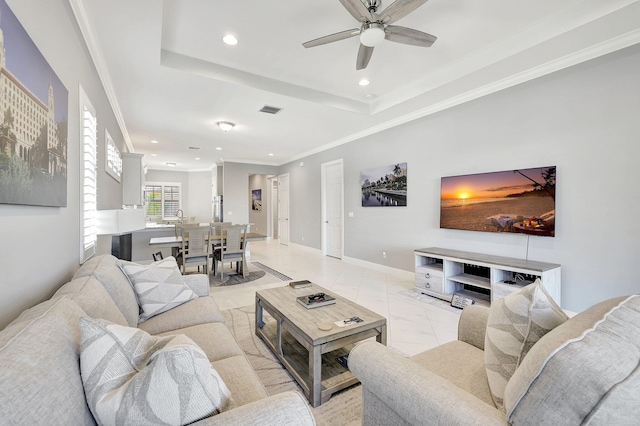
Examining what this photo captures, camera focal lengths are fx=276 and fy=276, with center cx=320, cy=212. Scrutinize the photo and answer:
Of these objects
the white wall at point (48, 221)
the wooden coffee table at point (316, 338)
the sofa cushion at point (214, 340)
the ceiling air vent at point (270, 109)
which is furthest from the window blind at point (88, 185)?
the ceiling air vent at point (270, 109)

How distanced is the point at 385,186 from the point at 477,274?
207cm

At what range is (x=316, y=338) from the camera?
1.68 meters

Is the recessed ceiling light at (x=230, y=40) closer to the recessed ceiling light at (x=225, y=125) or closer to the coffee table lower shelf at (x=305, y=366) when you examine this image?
the recessed ceiling light at (x=225, y=125)

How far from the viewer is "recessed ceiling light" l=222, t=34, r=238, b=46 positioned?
105 inches

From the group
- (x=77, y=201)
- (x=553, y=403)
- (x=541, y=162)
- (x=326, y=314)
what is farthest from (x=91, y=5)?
(x=541, y=162)

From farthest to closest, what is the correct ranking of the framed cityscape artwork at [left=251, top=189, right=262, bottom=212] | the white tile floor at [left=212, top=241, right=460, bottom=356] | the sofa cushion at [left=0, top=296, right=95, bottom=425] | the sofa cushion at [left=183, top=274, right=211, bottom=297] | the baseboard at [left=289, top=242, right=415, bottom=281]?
the framed cityscape artwork at [left=251, top=189, right=262, bottom=212] < the baseboard at [left=289, top=242, right=415, bottom=281] < the white tile floor at [left=212, top=241, right=460, bottom=356] < the sofa cushion at [left=183, top=274, right=211, bottom=297] < the sofa cushion at [left=0, top=296, right=95, bottom=425]

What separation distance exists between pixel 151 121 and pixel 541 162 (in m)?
5.70

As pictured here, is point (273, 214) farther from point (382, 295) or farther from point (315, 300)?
point (315, 300)

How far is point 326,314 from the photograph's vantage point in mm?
2037

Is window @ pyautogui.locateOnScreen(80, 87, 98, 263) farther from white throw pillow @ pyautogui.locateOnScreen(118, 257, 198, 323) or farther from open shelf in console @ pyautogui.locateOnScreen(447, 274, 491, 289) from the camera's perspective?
open shelf in console @ pyautogui.locateOnScreen(447, 274, 491, 289)

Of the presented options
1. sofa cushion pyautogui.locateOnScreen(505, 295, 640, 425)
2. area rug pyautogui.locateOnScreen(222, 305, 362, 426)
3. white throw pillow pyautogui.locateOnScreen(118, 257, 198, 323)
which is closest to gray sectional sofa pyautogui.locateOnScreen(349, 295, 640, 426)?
sofa cushion pyautogui.locateOnScreen(505, 295, 640, 425)

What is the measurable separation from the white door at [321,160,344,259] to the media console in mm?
2590

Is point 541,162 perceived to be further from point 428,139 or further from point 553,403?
point 553,403

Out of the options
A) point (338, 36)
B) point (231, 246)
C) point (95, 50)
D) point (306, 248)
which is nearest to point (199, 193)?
point (306, 248)
